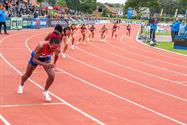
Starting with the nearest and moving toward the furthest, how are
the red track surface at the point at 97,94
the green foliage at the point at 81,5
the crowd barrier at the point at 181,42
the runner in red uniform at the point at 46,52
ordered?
the red track surface at the point at 97,94 < the runner in red uniform at the point at 46,52 < the crowd barrier at the point at 181,42 < the green foliage at the point at 81,5

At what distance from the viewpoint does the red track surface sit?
27.6 ft

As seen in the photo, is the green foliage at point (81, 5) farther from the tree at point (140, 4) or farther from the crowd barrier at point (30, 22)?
the crowd barrier at point (30, 22)

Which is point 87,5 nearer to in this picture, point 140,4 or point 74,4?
point 74,4

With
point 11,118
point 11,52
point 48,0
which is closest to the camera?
point 11,118

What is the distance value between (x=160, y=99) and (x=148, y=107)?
46.7 inches

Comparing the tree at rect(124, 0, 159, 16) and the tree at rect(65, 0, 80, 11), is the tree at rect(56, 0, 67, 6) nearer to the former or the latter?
the tree at rect(65, 0, 80, 11)

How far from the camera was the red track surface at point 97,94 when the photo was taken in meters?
8.40

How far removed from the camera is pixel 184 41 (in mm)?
27234

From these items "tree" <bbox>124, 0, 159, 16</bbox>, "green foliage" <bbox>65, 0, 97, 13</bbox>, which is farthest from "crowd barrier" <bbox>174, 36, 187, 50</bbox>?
"tree" <bbox>124, 0, 159, 16</bbox>

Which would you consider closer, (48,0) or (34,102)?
(34,102)

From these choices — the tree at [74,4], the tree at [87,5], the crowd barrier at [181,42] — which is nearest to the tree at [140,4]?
the tree at [87,5]

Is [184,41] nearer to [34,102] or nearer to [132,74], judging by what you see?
[132,74]

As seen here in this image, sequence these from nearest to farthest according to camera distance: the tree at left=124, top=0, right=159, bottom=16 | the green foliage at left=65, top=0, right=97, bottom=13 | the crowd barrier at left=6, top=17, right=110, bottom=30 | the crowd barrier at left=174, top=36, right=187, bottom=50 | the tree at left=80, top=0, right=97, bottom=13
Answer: the crowd barrier at left=174, top=36, right=187, bottom=50 < the crowd barrier at left=6, top=17, right=110, bottom=30 < the green foliage at left=65, top=0, right=97, bottom=13 < the tree at left=80, top=0, right=97, bottom=13 < the tree at left=124, top=0, right=159, bottom=16

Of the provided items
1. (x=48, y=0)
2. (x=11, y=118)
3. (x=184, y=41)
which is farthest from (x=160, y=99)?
(x=48, y=0)
